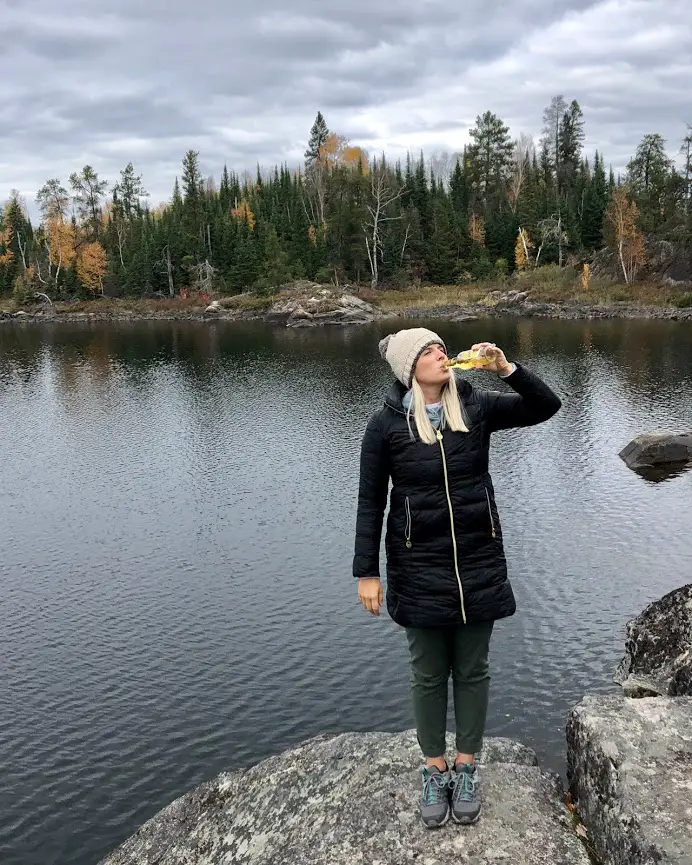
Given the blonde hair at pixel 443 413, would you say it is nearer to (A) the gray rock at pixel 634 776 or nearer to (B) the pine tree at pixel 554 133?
(A) the gray rock at pixel 634 776

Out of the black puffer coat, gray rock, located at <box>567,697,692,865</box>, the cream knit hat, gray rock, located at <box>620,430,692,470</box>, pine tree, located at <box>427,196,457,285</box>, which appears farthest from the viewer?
pine tree, located at <box>427,196,457,285</box>

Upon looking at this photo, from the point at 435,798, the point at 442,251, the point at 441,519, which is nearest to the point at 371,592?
the point at 441,519

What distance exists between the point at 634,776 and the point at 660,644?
17.9ft

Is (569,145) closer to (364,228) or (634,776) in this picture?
(364,228)

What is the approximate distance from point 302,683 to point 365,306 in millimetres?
70571

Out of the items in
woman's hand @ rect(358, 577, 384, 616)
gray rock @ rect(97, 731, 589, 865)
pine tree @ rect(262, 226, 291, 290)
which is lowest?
gray rock @ rect(97, 731, 589, 865)

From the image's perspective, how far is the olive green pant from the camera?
16.4 feet

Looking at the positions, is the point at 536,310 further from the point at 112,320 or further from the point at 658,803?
the point at 658,803

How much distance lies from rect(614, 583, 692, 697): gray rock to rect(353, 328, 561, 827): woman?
4577mm

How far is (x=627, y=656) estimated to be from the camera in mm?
11258

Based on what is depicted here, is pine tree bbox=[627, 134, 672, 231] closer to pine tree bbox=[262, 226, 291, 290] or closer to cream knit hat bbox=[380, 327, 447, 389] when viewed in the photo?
pine tree bbox=[262, 226, 291, 290]

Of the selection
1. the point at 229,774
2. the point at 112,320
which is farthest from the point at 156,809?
the point at 112,320

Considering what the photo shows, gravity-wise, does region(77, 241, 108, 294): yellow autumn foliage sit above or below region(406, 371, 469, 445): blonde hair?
above

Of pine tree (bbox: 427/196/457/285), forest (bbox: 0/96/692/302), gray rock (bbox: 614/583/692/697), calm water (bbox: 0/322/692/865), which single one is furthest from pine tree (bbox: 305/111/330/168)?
gray rock (bbox: 614/583/692/697)
